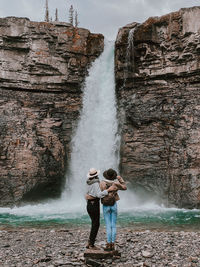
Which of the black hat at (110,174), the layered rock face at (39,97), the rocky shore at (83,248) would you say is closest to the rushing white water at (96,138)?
the layered rock face at (39,97)

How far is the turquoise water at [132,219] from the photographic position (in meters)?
14.2

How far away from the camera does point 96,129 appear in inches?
898

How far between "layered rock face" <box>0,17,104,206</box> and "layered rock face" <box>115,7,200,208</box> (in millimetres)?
3679

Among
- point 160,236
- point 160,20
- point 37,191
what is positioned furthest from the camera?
point 37,191

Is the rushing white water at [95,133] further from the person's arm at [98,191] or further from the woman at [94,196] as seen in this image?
the person's arm at [98,191]

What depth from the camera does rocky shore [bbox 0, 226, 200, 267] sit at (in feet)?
26.7

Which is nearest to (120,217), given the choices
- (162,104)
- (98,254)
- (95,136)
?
(95,136)

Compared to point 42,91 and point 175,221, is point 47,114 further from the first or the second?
point 175,221

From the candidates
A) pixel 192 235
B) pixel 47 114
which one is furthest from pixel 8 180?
pixel 192 235

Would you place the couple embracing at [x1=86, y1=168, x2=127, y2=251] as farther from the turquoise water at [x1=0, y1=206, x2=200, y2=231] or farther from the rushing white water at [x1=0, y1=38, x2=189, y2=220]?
the rushing white water at [x1=0, y1=38, x2=189, y2=220]

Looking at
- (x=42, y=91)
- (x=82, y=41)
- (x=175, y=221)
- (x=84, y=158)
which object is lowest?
(x=175, y=221)

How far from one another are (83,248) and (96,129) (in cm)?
1386

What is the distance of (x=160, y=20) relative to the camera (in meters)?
20.4

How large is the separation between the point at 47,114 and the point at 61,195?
617 cm
